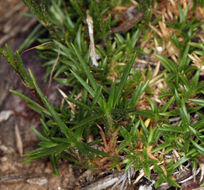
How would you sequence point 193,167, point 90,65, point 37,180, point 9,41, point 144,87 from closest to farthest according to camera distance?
point 193,167, point 144,87, point 37,180, point 90,65, point 9,41

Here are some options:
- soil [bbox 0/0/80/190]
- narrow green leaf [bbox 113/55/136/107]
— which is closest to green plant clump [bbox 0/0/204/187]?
narrow green leaf [bbox 113/55/136/107]

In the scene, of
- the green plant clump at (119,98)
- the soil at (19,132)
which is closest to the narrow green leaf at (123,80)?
the green plant clump at (119,98)

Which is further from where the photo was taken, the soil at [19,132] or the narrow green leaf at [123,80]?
the soil at [19,132]

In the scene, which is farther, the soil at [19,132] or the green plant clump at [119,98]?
the soil at [19,132]

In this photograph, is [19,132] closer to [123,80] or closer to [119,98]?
[119,98]

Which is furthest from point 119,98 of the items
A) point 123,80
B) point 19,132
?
point 19,132

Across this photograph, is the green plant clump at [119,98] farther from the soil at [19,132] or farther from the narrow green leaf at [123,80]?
the soil at [19,132]

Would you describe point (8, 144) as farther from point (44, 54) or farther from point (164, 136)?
point (164, 136)

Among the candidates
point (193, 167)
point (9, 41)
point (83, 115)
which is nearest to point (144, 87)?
point (83, 115)
